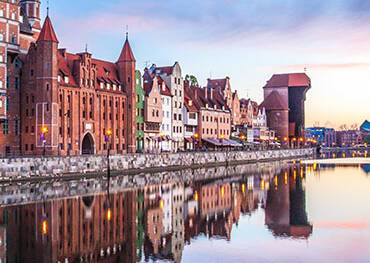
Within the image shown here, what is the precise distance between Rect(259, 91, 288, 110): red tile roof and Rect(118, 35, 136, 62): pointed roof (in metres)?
94.8

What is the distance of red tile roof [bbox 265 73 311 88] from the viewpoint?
190250 mm

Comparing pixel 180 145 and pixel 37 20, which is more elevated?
pixel 37 20

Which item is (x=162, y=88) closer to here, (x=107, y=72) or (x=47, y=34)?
(x=107, y=72)

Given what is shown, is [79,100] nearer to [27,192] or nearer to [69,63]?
[69,63]

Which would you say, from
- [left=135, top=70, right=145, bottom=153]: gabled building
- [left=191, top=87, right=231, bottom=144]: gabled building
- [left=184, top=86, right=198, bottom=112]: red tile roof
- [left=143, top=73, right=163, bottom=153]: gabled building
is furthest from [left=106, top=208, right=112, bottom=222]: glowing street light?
[left=191, top=87, right=231, bottom=144]: gabled building

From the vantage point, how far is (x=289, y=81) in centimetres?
19088

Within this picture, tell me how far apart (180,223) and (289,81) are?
15872 cm

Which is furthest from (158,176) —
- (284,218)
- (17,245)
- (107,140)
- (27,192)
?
(17,245)

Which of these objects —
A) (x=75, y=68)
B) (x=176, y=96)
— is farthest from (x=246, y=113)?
(x=75, y=68)

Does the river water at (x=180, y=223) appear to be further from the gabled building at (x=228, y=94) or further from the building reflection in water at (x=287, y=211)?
the gabled building at (x=228, y=94)

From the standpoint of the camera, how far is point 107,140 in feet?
263

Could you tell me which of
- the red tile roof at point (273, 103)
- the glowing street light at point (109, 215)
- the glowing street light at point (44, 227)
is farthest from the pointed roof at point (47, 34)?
the red tile roof at point (273, 103)

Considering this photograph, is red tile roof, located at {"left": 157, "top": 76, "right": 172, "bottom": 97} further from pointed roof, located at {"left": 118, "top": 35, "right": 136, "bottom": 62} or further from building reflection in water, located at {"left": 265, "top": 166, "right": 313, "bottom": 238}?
building reflection in water, located at {"left": 265, "top": 166, "right": 313, "bottom": 238}

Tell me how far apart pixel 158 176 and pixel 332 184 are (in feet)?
71.1
